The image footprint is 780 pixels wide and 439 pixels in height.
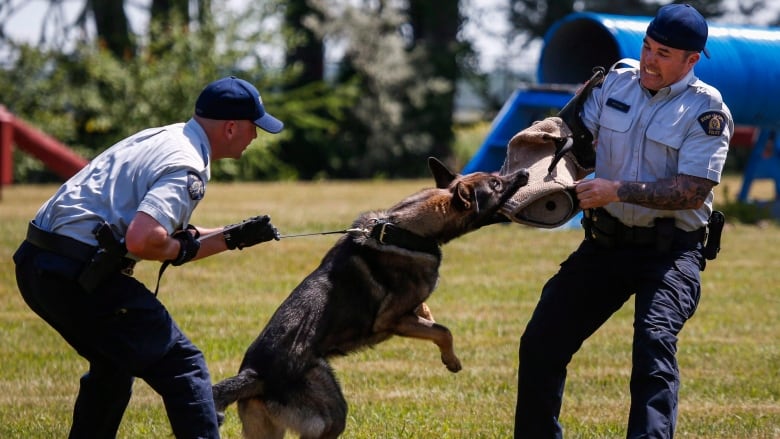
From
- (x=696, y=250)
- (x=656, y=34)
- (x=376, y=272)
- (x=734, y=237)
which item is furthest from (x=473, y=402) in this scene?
(x=734, y=237)

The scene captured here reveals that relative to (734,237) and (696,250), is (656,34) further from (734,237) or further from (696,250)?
(734,237)

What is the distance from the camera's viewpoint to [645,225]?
4.79 meters

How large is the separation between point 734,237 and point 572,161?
8956 millimetres

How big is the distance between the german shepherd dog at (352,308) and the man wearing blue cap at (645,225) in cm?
49

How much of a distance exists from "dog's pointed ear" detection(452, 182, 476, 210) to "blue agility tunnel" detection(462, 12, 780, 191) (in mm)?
6844

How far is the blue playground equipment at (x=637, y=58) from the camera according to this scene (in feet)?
39.2

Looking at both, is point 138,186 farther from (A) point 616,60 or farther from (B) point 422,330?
(A) point 616,60

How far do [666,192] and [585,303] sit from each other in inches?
24.7

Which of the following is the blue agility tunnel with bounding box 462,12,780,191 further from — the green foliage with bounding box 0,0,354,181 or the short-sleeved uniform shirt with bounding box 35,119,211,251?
the green foliage with bounding box 0,0,354,181

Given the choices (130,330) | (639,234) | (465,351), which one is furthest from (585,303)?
(465,351)

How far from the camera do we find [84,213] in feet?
13.8

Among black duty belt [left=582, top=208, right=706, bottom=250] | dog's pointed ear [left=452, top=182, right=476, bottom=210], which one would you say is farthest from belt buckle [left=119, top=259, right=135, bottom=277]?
black duty belt [left=582, top=208, right=706, bottom=250]

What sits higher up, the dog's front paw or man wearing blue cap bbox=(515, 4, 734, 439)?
man wearing blue cap bbox=(515, 4, 734, 439)

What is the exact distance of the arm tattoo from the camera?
179 inches
